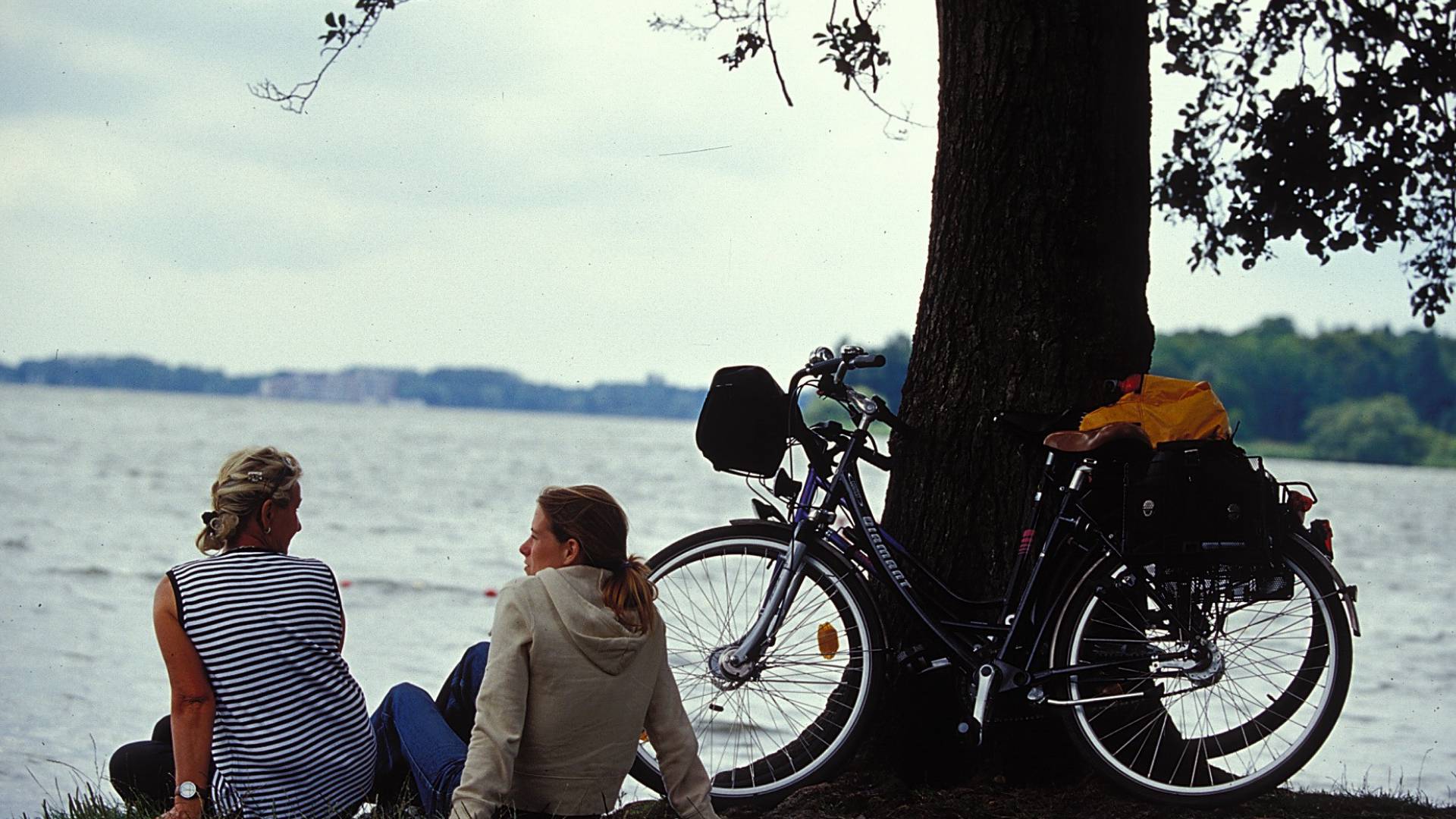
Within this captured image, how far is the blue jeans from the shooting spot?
3.56 m

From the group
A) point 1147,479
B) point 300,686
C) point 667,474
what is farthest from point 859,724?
point 667,474

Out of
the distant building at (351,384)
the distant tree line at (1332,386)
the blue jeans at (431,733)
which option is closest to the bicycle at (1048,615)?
the blue jeans at (431,733)

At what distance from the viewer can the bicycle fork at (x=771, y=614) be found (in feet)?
13.2

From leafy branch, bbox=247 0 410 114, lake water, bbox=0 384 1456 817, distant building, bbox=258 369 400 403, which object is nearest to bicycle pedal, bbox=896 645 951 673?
lake water, bbox=0 384 1456 817

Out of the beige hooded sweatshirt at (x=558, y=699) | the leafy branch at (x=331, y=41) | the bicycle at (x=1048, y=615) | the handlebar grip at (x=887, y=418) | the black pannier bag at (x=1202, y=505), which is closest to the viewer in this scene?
the beige hooded sweatshirt at (x=558, y=699)

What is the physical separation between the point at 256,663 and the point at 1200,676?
8.09 feet

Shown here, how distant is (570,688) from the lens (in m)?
3.34

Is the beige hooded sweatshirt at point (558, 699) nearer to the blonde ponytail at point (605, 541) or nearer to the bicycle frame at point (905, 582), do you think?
the blonde ponytail at point (605, 541)

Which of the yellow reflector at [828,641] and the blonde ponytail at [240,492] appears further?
the yellow reflector at [828,641]

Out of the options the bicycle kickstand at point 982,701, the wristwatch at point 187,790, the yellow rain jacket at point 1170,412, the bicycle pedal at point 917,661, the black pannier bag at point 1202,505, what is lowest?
the wristwatch at point 187,790

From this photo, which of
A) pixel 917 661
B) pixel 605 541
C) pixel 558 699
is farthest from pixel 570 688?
pixel 917 661

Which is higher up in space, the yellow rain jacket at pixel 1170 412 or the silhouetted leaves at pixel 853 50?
the silhouetted leaves at pixel 853 50

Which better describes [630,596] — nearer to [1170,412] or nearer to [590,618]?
[590,618]

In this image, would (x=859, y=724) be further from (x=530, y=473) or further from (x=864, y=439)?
(x=530, y=473)
